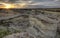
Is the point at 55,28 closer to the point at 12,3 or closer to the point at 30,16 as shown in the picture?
the point at 30,16

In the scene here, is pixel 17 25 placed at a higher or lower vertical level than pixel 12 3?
lower

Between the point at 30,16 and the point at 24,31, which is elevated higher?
the point at 30,16

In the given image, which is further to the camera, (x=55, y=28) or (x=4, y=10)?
(x=55, y=28)

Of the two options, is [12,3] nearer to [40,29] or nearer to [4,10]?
[4,10]

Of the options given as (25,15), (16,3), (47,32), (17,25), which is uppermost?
(16,3)

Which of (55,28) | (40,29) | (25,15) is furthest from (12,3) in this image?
(55,28)

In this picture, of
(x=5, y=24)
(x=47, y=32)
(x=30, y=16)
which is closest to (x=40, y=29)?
(x=47, y=32)
